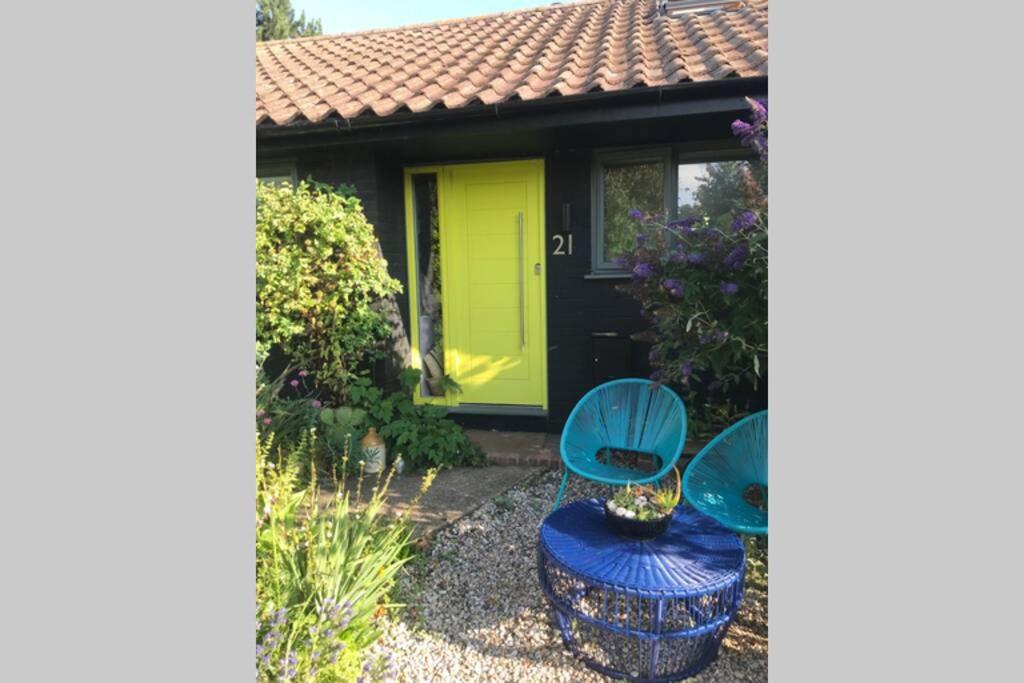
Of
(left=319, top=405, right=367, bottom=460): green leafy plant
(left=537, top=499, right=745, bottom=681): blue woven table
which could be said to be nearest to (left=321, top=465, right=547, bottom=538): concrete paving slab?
(left=319, top=405, right=367, bottom=460): green leafy plant

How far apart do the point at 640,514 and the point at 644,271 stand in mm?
1303

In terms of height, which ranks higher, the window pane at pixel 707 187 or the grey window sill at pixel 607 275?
the window pane at pixel 707 187

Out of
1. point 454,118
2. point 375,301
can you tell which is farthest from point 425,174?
point 375,301

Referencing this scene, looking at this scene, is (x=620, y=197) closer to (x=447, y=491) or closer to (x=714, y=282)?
(x=714, y=282)

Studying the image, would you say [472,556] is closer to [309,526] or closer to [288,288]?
[309,526]

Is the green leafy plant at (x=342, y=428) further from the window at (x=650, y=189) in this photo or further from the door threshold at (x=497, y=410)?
the window at (x=650, y=189)

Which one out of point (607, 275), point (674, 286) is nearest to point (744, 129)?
point (674, 286)

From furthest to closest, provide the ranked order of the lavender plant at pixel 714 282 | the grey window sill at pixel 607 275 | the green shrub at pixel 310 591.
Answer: the grey window sill at pixel 607 275
the lavender plant at pixel 714 282
the green shrub at pixel 310 591

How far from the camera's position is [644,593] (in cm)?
199

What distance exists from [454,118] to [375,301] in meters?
1.62

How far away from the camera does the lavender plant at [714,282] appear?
2639 millimetres

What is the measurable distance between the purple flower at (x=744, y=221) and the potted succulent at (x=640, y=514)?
1268 mm

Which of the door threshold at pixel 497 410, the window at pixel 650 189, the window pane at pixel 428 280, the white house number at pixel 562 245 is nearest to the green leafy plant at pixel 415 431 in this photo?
the door threshold at pixel 497 410

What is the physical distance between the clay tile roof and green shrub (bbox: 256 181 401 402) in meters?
0.81
